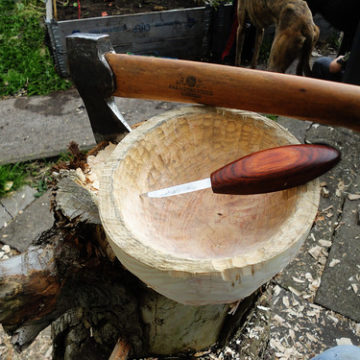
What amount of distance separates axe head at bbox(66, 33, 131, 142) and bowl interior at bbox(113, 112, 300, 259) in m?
0.32

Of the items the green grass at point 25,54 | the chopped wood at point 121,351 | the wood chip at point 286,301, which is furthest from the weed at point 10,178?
the wood chip at point 286,301

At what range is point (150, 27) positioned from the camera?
3.27 meters

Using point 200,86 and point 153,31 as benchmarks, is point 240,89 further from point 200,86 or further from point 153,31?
point 153,31

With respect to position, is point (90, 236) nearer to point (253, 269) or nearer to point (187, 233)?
point (187, 233)

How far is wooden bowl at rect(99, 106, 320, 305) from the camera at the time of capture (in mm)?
696

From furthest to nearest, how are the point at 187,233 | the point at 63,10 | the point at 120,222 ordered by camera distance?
the point at 63,10 < the point at 187,233 < the point at 120,222

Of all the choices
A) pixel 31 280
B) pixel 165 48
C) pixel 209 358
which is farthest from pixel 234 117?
pixel 165 48

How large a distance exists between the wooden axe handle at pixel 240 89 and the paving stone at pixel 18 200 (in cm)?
146

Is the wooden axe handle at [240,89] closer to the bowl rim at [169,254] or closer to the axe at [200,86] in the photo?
the axe at [200,86]

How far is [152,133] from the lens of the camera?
3.33 feet

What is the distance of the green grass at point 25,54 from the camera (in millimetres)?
3170

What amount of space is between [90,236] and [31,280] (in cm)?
21

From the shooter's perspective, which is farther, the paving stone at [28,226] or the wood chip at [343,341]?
the paving stone at [28,226]

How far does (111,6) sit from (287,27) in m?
2.26
